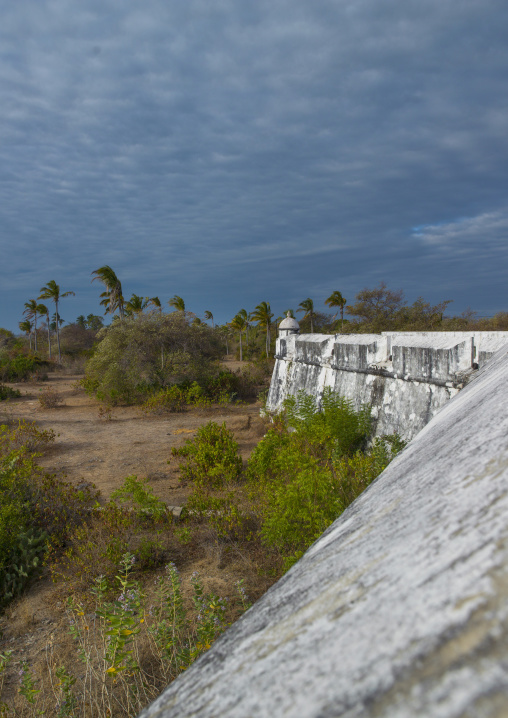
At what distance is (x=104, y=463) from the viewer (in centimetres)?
773

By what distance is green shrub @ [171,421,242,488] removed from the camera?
20.5 ft

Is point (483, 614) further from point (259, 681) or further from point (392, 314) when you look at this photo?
point (392, 314)

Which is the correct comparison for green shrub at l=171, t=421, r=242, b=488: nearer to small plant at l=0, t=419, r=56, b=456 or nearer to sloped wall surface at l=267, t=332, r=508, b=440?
sloped wall surface at l=267, t=332, r=508, b=440

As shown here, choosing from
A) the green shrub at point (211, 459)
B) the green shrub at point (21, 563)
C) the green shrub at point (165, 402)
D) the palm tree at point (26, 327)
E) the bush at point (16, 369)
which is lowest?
the green shrub at point (21, 563)

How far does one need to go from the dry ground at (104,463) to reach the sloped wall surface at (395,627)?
2.98m

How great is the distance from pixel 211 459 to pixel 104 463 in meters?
2.20

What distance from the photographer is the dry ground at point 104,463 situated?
3.30 metres

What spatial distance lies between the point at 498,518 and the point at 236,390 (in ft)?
48.7

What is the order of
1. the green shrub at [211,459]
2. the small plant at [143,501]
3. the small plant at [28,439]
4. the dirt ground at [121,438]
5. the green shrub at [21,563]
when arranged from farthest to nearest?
the small plant at [28,439]
the dirt ground at [121,438]
the green shrub at [211,459]
the small plant at [143,501]
the green shrub at [21,563]

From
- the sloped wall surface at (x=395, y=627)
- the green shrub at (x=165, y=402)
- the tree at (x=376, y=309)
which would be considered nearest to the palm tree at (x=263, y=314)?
the tree at (x=376, y=309)

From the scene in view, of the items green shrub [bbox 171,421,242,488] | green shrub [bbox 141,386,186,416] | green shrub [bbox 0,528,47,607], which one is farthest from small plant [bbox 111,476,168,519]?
green shrub [bbox 141,386,186,416]

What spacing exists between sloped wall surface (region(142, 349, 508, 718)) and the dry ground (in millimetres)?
2976

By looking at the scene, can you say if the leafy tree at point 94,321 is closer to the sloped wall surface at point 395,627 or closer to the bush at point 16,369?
the bush at point 16,369

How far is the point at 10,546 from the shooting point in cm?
413
